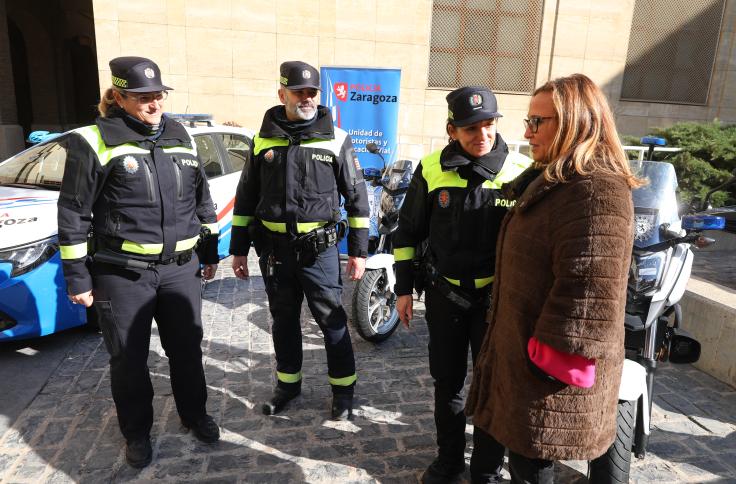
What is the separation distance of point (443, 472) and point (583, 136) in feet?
5.89

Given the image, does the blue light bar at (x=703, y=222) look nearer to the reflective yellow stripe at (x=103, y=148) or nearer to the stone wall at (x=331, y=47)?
the reflective yellow stripe at (x=103, y=148)

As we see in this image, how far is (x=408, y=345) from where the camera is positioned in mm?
4410

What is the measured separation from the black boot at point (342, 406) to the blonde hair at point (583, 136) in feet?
7.05

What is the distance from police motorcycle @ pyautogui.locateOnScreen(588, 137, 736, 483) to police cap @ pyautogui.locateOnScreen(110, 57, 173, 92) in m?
2.51

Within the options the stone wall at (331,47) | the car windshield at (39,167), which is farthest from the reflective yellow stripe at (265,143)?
the stone wall at (331,47)

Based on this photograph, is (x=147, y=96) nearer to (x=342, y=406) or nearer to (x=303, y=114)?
(x=303, y=114)

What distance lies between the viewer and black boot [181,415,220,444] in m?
2.98

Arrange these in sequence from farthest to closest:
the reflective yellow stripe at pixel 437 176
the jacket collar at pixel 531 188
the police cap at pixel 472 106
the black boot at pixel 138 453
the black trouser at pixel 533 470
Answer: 1. the black boot at pixel 138 453
2. the reflective yellow stripe at pixel 437 176
3. the police cap at pixel 472 106
4. the black trouser at pixel 533 470
5. the jacket collar at pixel 531 188

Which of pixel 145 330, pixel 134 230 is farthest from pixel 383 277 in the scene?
pixel 134 230

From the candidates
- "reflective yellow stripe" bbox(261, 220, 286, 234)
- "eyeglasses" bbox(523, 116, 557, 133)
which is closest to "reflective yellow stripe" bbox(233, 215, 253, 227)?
"reflective yellow stripe" bbox(261, 220, 286, 234)

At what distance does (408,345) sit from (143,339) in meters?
2.25

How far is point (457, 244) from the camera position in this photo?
2.40 meters

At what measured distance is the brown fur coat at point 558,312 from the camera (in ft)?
5.01

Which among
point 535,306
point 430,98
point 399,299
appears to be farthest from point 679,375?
point 430,98
